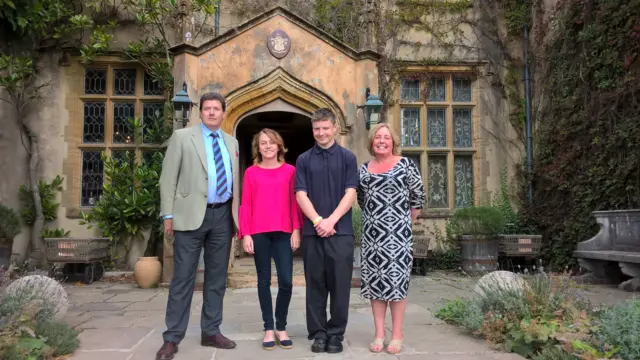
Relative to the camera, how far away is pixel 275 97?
7.38m

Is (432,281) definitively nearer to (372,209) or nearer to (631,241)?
(631,241)

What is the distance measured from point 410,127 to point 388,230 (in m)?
6.11

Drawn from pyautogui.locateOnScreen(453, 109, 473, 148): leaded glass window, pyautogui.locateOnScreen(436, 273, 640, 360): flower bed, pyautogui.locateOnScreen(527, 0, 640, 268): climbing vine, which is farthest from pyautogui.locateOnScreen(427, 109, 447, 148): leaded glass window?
pyautogui.locateOnScreen(436, 273, 640, 360): flower bed

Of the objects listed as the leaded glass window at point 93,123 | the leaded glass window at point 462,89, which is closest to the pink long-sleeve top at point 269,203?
the leaded glass window at point 93,123

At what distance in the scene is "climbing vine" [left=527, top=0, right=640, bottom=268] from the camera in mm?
6906

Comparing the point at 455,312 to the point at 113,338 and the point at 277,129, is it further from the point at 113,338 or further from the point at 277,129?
the point at 277,129

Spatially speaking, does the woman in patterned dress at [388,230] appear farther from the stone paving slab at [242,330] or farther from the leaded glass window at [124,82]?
the leaded glass window at [124,82]

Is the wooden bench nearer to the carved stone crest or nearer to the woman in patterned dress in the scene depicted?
the woman in patterned dress

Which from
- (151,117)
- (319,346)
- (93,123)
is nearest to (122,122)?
(93,123)

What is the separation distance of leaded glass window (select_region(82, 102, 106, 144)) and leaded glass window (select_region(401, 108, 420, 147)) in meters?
5.54

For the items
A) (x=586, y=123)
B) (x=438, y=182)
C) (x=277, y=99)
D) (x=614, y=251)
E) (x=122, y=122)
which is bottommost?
(x=614, y=251)

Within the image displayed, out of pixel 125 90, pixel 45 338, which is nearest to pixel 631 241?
pixel 45 338

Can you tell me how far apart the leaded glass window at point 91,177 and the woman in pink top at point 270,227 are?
6092 mm

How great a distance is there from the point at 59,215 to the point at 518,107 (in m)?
8.56
